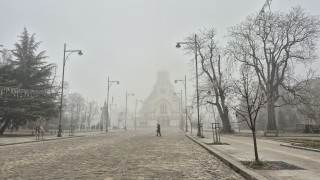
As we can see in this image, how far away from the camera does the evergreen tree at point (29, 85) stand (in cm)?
3215

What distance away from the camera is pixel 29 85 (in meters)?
34.7

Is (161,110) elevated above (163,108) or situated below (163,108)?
below

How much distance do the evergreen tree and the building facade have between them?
287 ft

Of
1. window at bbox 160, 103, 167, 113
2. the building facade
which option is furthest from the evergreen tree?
window at bbox 160, 103, 167, 113

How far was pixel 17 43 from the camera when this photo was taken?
3697cm

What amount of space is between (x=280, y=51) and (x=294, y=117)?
2657cm

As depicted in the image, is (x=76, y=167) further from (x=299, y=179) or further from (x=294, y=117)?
(x=294, y=117)

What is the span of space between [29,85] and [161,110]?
321ft

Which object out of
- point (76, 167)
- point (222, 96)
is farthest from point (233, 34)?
point (76, 167)

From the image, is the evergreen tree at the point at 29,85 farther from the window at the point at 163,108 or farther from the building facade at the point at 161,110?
the window at the point at 163,108

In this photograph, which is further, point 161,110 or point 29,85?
point 161,110

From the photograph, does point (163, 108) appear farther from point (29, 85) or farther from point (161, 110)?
point (29, 85)

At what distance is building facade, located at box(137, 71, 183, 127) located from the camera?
128 metres

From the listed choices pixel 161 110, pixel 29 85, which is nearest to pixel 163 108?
pixel 161 110
